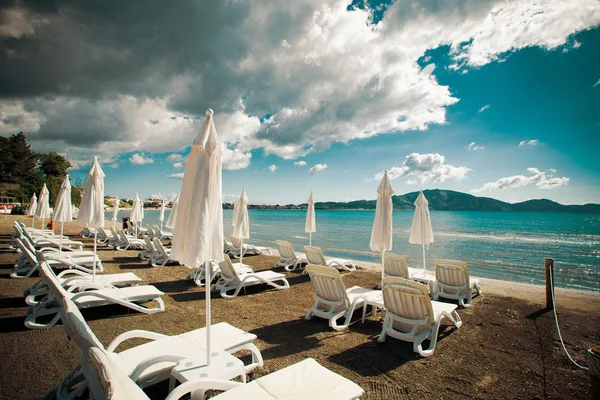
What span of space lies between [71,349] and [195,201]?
3.37 meters

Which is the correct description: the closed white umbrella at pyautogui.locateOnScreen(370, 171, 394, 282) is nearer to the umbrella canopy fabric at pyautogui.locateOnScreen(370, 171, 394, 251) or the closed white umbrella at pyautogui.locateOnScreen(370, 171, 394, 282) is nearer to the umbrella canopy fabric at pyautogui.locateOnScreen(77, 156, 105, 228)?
the umbrella canopy fabric at pyautogui.locateOnScreen(370, 171, 394, 251)

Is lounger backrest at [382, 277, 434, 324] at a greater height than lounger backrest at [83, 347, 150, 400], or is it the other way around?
lounger backrest at [83, 347, 150, 400]

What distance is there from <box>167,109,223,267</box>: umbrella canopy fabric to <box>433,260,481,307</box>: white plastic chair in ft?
19.0

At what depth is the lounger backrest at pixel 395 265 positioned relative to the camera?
7.40 meters

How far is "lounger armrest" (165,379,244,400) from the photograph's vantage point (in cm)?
236

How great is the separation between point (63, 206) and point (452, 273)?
40.0 feet

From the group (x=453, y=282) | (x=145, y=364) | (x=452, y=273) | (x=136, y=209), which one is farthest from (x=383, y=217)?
(x=136, y=209)

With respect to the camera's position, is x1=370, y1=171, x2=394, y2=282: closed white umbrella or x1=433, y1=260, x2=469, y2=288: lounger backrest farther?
x1=370, y1=171, x2=394, y2=282: closed white umbrella

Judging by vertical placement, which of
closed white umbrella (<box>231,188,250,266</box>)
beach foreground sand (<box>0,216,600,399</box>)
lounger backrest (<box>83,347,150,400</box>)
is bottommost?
beach foreground sand (<box>0,216,600,399</box>)

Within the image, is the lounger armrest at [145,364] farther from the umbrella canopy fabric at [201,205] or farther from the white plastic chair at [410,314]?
the white plastic chair at [410,314]

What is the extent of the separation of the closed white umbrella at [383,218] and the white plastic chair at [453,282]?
1368 millimetres

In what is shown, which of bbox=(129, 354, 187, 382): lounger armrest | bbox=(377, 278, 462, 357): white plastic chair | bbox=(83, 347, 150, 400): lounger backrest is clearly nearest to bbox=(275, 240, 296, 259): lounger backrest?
bbox=(377, 278, 462, 357): white plastic chair

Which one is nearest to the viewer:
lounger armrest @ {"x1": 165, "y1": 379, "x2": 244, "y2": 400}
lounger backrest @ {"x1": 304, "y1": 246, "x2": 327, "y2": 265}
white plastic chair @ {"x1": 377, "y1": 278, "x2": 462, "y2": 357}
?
lounger armrest @ {"x1": 165, "y1": 379, "x2": 244, "y2": 400}

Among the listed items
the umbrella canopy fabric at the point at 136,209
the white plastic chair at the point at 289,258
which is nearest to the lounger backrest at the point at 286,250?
the white plastic chair at the point at 289,258
